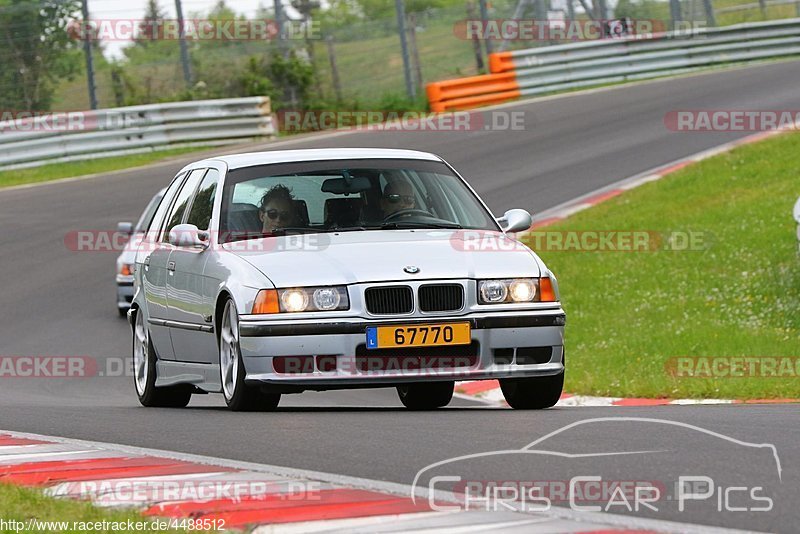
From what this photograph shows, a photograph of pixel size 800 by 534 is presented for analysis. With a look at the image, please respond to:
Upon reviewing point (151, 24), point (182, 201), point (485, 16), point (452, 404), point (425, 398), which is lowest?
point (452, 404)

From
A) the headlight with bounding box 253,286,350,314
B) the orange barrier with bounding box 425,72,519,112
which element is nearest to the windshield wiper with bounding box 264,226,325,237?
the headlight with bounding box 253,286,350,314

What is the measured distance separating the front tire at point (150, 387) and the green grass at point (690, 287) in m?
2.93

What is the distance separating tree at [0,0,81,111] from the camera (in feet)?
89.7

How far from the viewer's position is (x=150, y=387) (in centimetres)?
1039

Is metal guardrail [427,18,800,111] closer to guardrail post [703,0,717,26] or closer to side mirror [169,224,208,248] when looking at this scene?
guardrail post [703,0,717,26]

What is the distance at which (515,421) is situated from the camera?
756cm

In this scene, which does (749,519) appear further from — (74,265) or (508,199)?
(508,199)

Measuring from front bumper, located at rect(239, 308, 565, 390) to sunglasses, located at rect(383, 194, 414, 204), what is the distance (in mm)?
1335

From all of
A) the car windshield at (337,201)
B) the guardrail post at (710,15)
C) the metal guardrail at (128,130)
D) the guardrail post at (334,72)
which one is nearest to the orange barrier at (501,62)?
the guardrail post at (334,72)

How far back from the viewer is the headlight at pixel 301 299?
830 centimetres

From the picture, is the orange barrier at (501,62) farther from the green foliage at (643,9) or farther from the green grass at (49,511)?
the green grass at (49,511)

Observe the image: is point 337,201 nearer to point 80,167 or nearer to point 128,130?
point 80,167

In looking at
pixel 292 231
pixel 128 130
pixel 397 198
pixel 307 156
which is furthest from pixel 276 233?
pixel 128 130

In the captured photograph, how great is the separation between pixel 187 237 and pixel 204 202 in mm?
667
